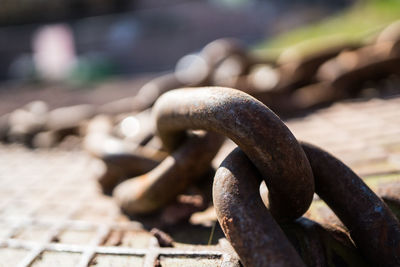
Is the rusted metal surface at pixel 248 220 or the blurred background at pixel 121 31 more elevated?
the blurred background at pixel 121 31

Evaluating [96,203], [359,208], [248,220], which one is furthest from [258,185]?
[96,203]

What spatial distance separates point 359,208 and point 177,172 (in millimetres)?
569

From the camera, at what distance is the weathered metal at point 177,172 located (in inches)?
51.4

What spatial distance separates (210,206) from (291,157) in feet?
2.12

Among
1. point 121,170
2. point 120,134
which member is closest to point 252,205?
point 121,170

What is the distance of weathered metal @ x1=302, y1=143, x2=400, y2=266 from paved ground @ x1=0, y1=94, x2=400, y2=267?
1.02 feet

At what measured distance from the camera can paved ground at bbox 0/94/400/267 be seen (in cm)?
119

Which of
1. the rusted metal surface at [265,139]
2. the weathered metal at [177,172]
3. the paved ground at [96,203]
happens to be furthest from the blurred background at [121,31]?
the rusted metal surface at [265,139]

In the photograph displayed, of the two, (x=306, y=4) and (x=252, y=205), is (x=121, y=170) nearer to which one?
(x=252, y=205)

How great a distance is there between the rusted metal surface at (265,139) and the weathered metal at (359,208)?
0.32ft

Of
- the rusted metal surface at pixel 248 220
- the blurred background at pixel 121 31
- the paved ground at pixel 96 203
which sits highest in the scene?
the blurred background at pixel 121 31

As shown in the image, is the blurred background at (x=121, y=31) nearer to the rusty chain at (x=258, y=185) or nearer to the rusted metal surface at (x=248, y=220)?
the rusty chain at (x=258, y=185)

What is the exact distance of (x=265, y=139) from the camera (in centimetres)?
89

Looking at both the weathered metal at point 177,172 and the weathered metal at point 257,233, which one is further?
the weathered metal at point 177,172
